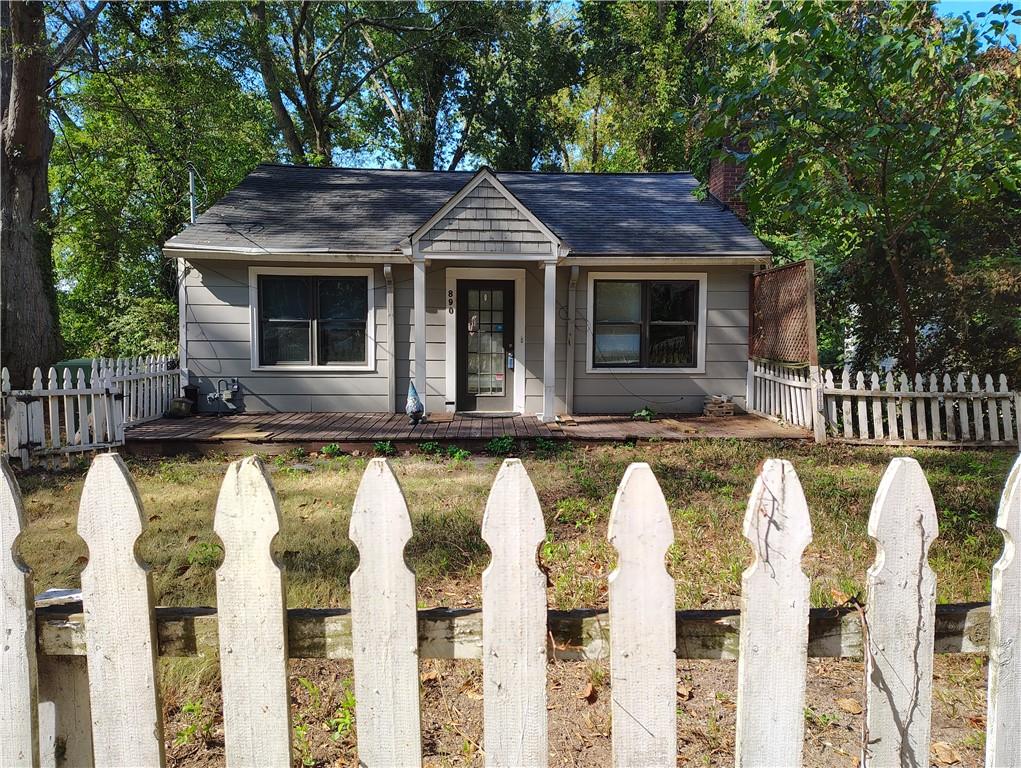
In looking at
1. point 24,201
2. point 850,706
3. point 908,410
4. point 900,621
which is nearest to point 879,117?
point 908,410

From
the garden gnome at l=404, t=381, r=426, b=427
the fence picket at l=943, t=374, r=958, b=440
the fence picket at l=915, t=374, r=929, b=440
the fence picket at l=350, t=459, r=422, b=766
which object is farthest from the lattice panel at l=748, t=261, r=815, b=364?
the fence picket at l=350, t=459, r=422, b=766

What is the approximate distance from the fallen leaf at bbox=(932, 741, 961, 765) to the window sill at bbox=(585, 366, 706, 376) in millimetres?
7877

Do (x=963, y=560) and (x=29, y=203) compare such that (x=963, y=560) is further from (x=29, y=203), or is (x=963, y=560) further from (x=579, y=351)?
(x=29, y=203)

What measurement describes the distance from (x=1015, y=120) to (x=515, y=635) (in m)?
6.63

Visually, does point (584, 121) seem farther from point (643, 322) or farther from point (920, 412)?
point (920, 412)

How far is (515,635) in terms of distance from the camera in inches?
53.7

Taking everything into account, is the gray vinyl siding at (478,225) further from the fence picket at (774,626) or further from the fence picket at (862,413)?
the fence picket at (774,626)

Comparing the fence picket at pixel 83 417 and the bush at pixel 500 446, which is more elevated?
the fence picket at pixel 83 417

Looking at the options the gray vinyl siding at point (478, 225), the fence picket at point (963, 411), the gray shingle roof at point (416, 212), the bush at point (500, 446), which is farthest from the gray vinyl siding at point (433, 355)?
the fence picket at point (963, 411)

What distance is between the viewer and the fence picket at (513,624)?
4.42ft

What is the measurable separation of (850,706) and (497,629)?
1950 millimetres

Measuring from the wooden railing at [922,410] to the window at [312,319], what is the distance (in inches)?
283

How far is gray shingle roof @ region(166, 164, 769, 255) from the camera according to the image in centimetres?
934

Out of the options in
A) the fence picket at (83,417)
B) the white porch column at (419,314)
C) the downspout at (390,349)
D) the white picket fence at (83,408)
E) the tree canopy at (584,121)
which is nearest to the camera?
the tree canopy at (584,121)
